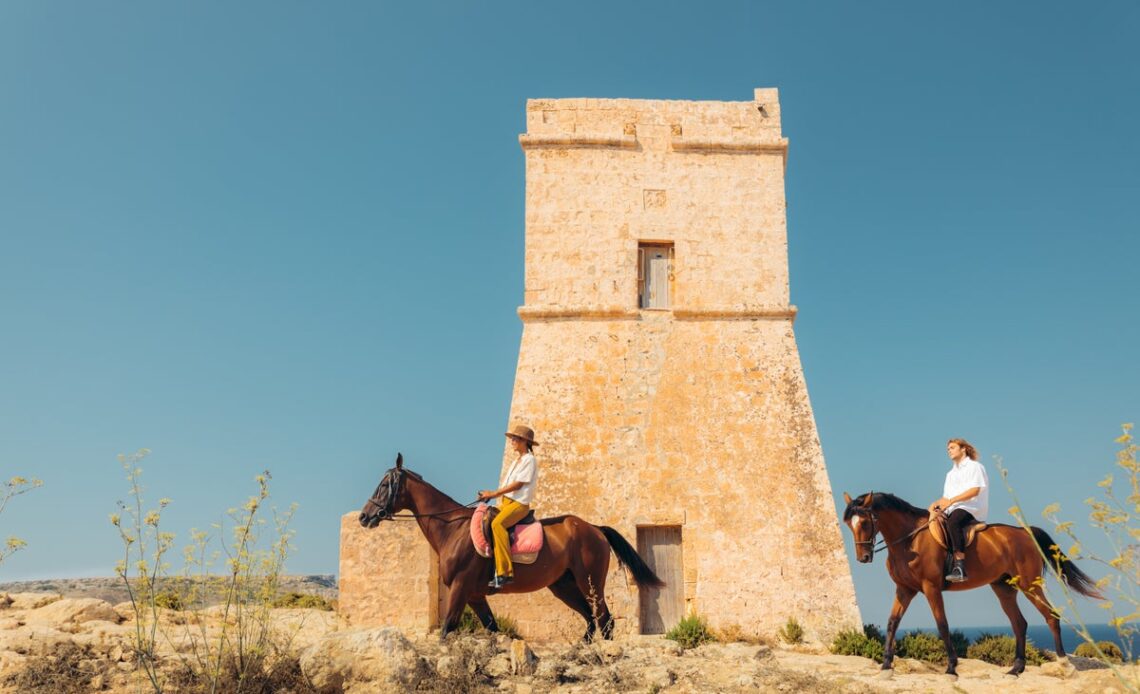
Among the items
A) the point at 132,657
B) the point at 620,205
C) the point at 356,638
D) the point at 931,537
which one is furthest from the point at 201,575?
the point at 620,205

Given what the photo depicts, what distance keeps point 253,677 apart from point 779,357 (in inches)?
338

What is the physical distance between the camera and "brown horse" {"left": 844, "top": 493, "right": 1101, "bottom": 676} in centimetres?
913

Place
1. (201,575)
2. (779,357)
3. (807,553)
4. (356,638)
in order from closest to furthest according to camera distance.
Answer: (201,575)
(356,638)
(807,553)
(779,357)

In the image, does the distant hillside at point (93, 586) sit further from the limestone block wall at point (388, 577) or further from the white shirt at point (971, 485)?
the white shirt at point (971, 485)

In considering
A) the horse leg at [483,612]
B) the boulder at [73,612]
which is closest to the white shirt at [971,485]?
the horse leg at [483,612]

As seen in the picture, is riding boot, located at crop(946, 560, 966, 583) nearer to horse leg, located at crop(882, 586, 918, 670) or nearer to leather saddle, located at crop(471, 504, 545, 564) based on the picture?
horse leg, located at crop(882, 586, 918, 670)

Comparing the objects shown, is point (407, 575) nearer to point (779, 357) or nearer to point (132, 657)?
point (132, 657)

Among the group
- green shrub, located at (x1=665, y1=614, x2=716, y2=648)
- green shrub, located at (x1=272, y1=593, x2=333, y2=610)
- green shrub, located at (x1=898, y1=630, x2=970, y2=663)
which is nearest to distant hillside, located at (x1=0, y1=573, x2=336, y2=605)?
green shrub, located at (x1=272, y1=593, x2=333, y2=610)

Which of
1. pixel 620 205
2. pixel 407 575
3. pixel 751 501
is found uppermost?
pixel 620 205

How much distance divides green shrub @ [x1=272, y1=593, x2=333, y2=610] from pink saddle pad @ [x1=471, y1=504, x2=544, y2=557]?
15.4ft

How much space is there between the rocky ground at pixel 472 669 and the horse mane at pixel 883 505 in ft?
5.38

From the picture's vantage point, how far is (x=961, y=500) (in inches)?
364

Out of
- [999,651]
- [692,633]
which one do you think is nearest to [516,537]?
[692,633]

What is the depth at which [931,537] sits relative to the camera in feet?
30.3
